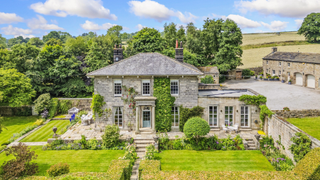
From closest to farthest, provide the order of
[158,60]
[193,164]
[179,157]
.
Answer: [193,164]
[179,157]
[158,60]

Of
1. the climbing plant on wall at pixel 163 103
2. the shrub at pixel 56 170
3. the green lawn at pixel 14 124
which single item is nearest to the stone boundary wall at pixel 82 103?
the green lawn at pixel 14 124

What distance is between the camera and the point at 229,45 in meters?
53.0

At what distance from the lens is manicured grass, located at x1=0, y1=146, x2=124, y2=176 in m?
15.5

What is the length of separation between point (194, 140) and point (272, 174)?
24.7 feet

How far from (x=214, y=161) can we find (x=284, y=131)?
5810mm

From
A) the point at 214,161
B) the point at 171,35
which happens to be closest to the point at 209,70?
the point at 171,35

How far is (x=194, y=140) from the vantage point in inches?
739

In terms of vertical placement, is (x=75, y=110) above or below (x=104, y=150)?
above

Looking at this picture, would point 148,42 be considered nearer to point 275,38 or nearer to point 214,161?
point 214,161

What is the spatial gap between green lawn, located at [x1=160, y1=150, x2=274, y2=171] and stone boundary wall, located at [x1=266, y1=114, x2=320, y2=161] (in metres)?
1.88

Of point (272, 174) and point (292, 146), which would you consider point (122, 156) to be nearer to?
point (272, 174)

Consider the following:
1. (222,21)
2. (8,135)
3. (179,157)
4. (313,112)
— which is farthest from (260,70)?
(8,135)

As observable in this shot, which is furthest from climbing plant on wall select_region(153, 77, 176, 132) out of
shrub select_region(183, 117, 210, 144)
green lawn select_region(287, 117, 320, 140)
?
green lawn select_region(287, 117, 320, 140)

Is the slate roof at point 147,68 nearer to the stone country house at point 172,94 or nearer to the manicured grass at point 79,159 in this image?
the stone country house at point 172,94
